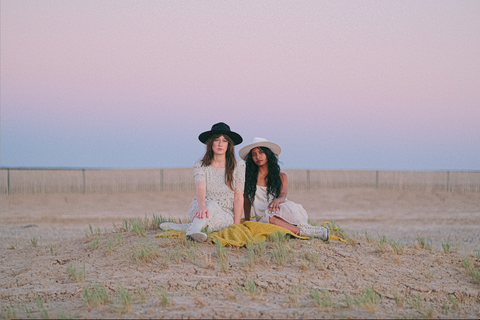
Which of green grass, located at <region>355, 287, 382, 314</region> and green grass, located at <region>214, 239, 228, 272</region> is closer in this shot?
green grass, located at <region>355, 287, 382, 314</region>

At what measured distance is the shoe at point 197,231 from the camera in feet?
21.4

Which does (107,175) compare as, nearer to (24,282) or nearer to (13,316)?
(24,282)

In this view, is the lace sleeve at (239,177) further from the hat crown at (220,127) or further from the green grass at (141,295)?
the green grass at (141,295)

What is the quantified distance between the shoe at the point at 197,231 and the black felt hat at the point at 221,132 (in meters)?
1.32

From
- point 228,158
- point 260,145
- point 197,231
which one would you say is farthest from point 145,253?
point 260,145

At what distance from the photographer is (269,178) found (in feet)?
24.4

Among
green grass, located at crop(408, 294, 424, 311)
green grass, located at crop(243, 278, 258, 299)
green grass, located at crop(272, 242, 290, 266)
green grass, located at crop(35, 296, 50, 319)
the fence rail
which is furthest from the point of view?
the fence rail

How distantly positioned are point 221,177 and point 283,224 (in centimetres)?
118

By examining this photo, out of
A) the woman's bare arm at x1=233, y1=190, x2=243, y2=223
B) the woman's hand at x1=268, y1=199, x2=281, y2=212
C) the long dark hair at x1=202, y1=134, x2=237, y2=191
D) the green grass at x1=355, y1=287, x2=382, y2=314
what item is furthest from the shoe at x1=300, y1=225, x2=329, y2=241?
the green grass at x1=355, y1=287, x2=382, y2=314

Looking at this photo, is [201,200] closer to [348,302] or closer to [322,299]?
[322,299]

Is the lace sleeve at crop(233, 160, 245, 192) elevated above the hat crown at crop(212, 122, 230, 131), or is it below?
below

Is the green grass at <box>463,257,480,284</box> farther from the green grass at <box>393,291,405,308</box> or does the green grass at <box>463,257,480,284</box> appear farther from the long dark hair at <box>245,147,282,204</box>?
the long dark hair at <box>245,147,282,204</box>

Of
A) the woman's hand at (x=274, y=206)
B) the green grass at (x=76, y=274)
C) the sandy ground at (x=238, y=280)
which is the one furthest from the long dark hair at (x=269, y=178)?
the green grass at (x=76, y=274)

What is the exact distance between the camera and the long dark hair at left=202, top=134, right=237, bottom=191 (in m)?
7.12
